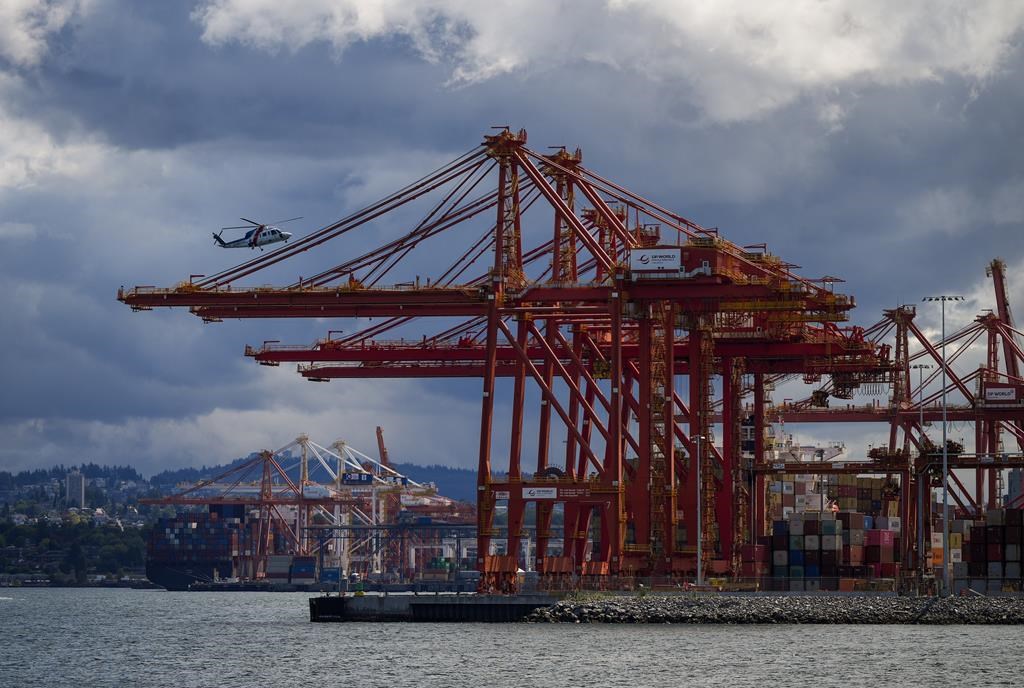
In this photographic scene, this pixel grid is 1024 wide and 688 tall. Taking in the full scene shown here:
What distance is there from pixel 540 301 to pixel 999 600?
1937 cm

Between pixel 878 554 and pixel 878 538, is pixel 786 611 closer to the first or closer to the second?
pixel 878 554

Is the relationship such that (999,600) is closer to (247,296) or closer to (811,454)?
(247,296)

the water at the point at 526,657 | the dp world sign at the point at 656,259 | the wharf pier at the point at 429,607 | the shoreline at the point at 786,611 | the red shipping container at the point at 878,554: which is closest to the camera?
the water at the point at 526,657

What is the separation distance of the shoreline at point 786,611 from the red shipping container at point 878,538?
16.6 metres

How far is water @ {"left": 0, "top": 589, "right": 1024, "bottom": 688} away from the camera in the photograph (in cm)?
4819

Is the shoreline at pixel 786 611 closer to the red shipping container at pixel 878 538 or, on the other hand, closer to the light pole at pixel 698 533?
the light pole at pixel 698 533

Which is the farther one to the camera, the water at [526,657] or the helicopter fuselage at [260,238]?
the helicopter fuselage at [260,238]

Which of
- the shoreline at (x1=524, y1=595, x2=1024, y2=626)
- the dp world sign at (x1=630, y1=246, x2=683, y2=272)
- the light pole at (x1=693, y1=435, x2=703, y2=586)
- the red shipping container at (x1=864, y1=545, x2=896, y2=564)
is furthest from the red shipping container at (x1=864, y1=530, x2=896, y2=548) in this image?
the dp world sign at (x1=630, y1=246, x2=683, y2=272)

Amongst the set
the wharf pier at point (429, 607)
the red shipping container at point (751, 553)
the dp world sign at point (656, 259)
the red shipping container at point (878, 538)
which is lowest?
the wharf pier at point (429, 607)

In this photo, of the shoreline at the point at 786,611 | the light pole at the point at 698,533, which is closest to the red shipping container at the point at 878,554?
the light pole at the point at 698,533

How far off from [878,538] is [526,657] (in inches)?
1339

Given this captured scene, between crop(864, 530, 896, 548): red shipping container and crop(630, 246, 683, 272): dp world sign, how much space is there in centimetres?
2177

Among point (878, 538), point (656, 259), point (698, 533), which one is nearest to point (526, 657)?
point (698, 533)

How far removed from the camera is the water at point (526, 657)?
4819 cm
